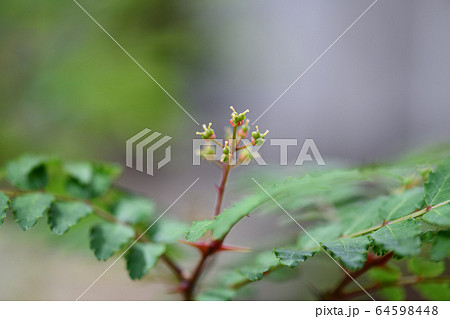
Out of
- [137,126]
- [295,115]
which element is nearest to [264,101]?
[295,115]

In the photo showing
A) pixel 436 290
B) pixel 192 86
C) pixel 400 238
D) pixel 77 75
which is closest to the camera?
pixel 400 238

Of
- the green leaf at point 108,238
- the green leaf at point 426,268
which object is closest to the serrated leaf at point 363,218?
the green leaf at point 426,268

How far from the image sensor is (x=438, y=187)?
36 centimetres

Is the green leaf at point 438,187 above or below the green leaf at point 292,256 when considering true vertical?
above

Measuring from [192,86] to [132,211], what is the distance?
54.3 inches

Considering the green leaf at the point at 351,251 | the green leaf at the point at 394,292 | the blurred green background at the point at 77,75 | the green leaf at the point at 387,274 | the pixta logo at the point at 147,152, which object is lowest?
the green leaf at the point at 351,251

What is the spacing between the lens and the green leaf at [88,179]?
51 cm

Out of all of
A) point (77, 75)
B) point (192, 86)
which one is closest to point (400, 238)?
point (77, 75)

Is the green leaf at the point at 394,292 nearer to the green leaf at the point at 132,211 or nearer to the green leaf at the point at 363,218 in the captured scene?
the green leaf at the point at 363,218

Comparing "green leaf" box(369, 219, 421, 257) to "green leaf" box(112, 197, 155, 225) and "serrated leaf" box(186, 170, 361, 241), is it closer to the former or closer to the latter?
"serrated leaf" box(186, 170, 361, 241)

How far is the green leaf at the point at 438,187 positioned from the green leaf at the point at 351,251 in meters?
0.07

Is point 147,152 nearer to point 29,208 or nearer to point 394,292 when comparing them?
point 29,208

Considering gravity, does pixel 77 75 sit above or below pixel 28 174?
above

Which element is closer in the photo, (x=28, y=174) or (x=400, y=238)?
(x=400, y=238)
